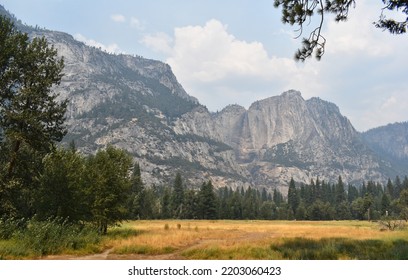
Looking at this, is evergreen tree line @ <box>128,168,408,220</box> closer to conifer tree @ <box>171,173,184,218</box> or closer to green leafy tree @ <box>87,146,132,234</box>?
conifer tree @ <box>171,173,184,218</box>

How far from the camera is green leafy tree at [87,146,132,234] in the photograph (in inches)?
1371

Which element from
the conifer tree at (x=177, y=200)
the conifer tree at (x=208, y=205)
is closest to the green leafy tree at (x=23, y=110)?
the conifer tree at (x=208, y=205)

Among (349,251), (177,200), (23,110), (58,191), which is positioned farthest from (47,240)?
(177,200)

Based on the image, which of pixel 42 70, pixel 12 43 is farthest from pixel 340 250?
pixel 12 43

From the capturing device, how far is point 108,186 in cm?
3631

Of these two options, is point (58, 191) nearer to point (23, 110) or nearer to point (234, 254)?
point (23, 110)

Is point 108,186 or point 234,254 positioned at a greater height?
point 108,186

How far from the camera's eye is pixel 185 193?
13350 centimetres

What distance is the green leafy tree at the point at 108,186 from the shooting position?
34.8 meters

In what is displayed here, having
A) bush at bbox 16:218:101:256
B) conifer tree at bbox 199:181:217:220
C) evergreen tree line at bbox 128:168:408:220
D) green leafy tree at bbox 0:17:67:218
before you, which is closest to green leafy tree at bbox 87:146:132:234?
green leafy tree at bbox 0:17:67:218

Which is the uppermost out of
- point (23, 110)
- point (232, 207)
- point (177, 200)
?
point (23, 110)

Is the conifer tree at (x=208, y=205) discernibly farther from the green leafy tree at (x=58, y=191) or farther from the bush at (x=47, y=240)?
the bush at (x=47, y=240)

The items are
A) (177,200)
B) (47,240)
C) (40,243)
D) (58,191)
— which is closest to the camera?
(40,243)
